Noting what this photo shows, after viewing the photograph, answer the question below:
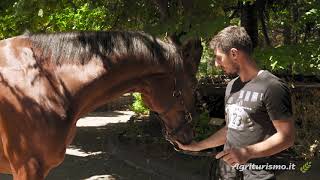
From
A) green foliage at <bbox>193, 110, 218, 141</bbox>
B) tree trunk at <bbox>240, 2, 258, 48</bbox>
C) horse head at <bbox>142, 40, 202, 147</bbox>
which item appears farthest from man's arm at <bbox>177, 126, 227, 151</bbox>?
tree trunk at <bbox>240, 2, 258, 48</bbox>

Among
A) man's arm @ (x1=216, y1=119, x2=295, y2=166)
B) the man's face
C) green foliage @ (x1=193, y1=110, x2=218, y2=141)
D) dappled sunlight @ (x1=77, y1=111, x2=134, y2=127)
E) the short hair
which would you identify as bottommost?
dappled sunlight @ (x1=77, y1=111, x2=134, y2=127)

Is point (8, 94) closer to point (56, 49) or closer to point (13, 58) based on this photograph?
point (13, 58)

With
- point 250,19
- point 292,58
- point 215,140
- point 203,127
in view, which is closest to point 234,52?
point 215,140

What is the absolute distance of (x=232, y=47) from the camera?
96.8 inches

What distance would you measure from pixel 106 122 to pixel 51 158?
10.4 meters

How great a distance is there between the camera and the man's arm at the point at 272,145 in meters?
2.37

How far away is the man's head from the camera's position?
2.46 meters

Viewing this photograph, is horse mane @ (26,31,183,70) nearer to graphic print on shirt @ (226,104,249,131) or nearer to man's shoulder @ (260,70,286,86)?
graphic print on shirt @ (226,104,249,131)

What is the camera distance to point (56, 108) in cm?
306

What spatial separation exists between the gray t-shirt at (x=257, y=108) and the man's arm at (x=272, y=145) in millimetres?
49

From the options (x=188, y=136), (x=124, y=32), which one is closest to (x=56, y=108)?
(x=124, y=32)

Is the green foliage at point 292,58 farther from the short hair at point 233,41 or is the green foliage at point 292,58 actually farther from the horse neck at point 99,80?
the short hair at point 233,41

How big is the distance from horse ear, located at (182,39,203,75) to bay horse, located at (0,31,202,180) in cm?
4

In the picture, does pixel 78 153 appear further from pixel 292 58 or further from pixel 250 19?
pixel 292 58
